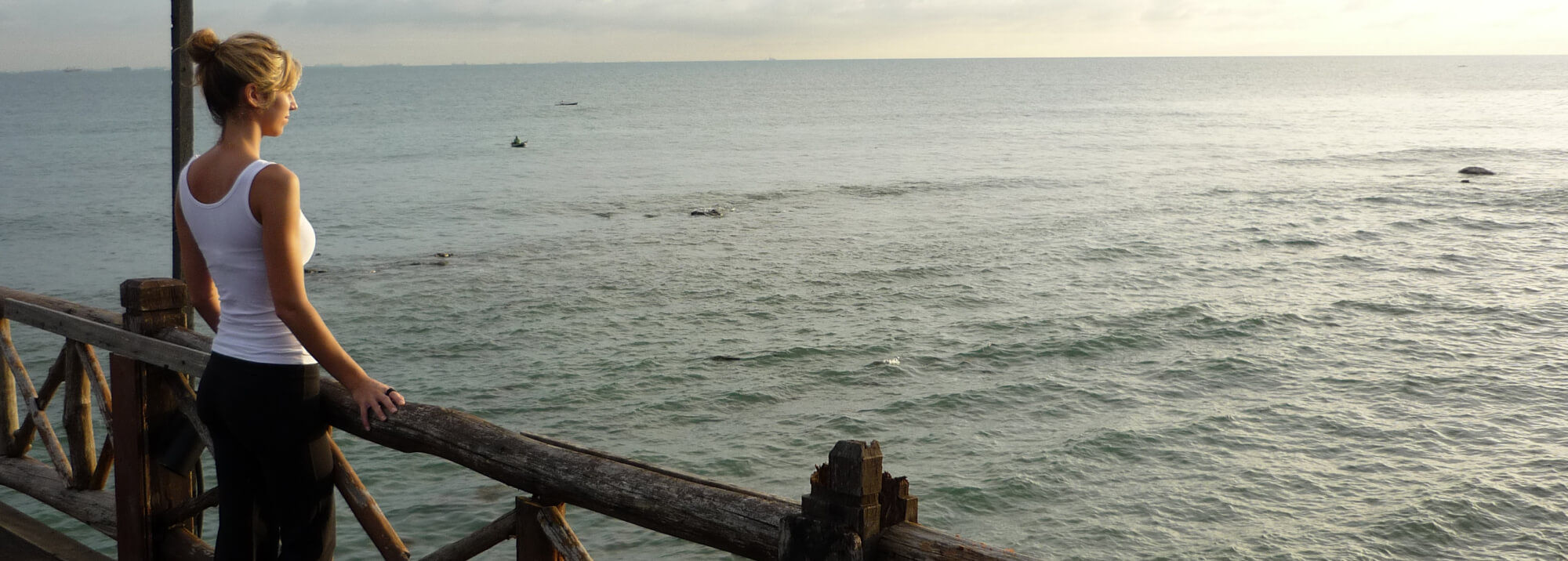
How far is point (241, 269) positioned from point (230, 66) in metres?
0.55

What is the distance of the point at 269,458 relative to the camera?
321 cm

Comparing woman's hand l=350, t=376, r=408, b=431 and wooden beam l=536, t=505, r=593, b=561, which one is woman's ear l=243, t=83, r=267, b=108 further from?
wooden beam l=536, t=505, r=593, b=561

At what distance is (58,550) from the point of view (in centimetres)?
495

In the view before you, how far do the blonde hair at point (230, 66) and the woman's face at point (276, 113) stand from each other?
0.06 metres

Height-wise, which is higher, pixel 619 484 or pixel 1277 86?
pixel 1277 86

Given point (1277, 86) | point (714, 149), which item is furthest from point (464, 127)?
point (1277, 86)

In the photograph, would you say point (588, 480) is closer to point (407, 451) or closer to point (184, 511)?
point (407, 451)

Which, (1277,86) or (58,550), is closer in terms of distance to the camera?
(58,550)

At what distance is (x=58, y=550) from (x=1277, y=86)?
16415 cm

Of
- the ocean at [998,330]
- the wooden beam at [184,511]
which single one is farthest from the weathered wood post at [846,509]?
the ocean at [998,330]

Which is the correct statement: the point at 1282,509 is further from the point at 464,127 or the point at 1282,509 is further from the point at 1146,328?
the point at 464,127

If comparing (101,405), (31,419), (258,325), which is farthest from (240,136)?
(31,419)

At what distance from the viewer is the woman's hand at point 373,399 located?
3.07 metres

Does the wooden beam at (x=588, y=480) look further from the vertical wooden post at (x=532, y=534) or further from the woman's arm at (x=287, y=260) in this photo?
the woman's arm at (x=287, y=260)
